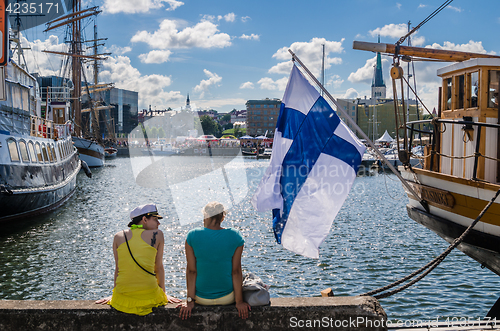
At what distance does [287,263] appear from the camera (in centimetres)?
1327

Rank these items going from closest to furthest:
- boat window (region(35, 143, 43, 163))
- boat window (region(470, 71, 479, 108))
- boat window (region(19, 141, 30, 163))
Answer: boat window (region(470, 71, 479, 108))
boat window (region(19, 141, 30, 163))
boat window (region(35, 143, 43, 163))

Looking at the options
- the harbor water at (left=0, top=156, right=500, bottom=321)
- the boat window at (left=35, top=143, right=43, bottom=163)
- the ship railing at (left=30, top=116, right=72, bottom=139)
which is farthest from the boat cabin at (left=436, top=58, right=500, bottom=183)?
the ship railing at (left=30, top=116, right=72, bottom=139)

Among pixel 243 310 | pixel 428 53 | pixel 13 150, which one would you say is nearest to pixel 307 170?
pixel 243 310

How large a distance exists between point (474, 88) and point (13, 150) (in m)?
19.3

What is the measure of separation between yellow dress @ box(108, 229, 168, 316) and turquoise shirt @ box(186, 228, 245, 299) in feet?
1.71

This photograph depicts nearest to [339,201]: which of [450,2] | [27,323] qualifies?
[27,323]

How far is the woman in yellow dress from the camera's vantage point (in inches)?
177

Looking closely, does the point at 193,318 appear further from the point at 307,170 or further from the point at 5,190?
the point at 5,190

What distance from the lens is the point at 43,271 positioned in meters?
12.3

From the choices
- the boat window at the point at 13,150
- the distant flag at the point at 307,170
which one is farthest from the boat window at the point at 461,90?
the boat window at the point at 13,150

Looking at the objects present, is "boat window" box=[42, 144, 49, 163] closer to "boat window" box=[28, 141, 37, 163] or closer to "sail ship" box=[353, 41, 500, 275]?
"boat window" box=[28, 141, 37, 163]

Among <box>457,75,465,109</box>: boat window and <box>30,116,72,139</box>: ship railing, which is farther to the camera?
<box>30,116,72,139</box>: ship railing

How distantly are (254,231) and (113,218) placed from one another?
321 inches

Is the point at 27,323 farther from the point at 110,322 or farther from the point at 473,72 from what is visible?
the point at 473,72
